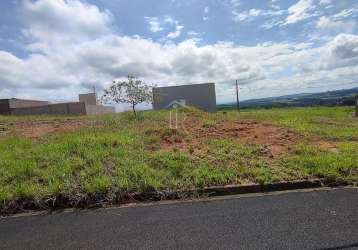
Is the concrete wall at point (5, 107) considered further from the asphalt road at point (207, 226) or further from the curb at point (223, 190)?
the curb at point (223, 190)

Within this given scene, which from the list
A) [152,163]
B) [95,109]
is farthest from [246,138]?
[95,109]

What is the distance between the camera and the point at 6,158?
232 inches

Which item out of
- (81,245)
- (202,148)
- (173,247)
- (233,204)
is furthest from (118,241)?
(202,148)

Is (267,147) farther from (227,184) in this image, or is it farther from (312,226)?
(312,226)

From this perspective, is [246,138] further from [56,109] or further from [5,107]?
[5,107]

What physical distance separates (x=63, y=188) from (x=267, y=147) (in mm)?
4499

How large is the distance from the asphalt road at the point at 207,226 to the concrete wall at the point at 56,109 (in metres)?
30.0

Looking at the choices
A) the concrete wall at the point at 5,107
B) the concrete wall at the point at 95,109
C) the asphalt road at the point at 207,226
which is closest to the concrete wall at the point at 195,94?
the concrete wall at the point at 95,109

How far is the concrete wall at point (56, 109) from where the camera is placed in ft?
102

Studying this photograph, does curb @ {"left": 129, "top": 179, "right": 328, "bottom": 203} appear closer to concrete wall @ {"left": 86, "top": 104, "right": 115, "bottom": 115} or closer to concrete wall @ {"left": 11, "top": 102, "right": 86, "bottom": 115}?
concrete wall @ {"left": 11, "top": 102, "right": 86, "bottom": 115}

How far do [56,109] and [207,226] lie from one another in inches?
1277

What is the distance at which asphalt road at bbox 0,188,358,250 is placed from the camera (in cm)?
292

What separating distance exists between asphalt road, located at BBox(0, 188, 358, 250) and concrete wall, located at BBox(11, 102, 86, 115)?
30.0 m

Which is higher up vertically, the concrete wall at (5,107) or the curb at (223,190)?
the concrete wall at (5,107)
